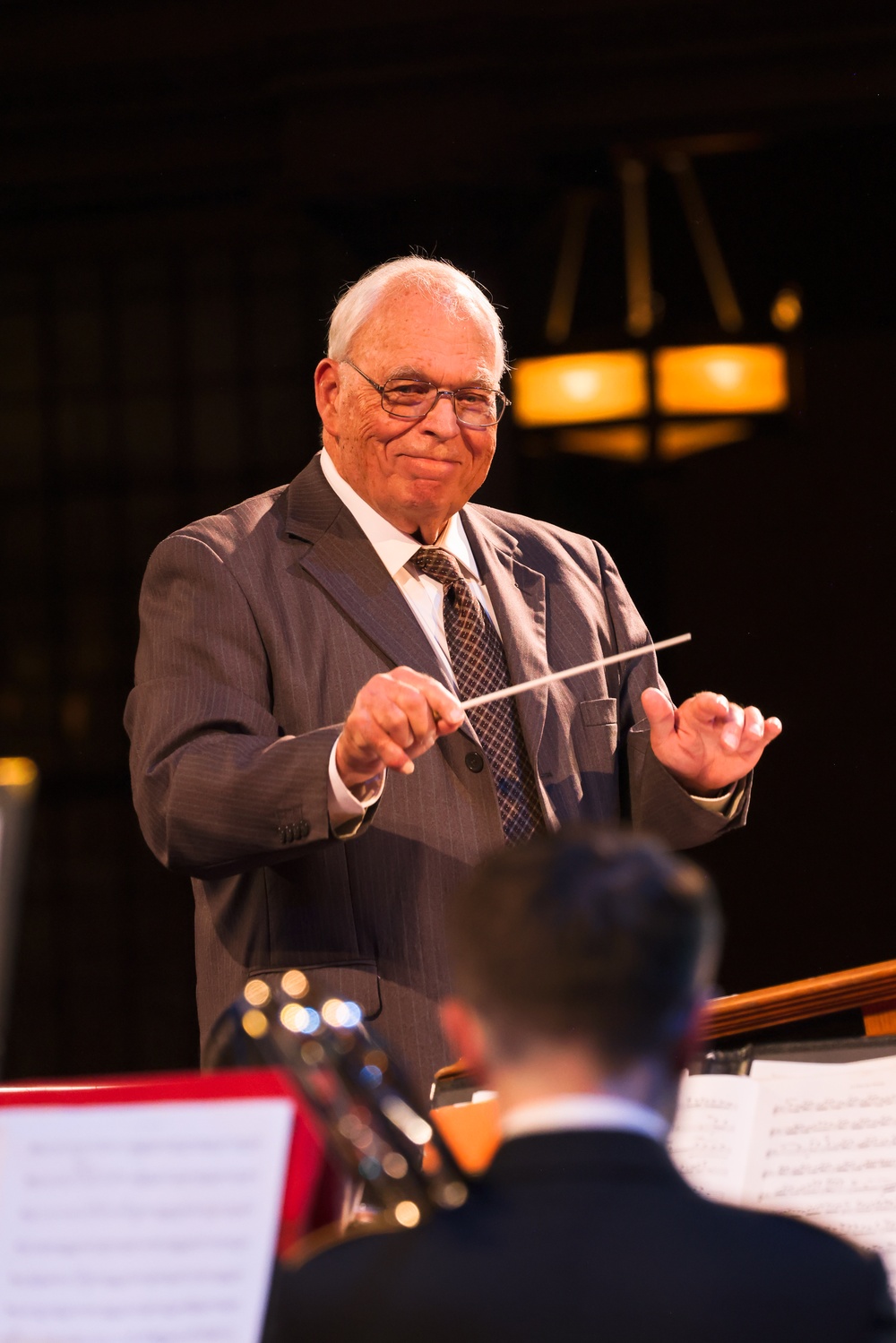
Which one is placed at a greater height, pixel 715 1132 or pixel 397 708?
pixel 397 708

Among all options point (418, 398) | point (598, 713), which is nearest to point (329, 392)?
point (418, 398)

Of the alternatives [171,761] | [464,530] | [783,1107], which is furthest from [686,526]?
[783,1107]

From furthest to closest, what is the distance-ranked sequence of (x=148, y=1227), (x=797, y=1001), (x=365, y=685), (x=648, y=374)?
(x=648, y=374) < (x=365, y=685) < (x=797, y=1001) < (x=148, y=1227)

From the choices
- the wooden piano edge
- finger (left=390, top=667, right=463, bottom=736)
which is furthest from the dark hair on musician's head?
finger (left=390, top=667, right=463, bottom=736)

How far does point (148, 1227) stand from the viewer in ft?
3.58

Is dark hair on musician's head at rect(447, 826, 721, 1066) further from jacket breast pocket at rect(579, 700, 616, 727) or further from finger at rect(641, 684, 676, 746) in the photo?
jacket breast pocket at rect(579, 700, 616, 727)

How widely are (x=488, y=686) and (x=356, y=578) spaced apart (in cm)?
23

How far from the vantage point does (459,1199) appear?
890 mm

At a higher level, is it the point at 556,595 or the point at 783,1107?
the point at 556,595

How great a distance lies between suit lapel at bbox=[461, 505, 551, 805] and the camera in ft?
7.54

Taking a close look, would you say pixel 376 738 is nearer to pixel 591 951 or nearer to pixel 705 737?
pixel 705 737

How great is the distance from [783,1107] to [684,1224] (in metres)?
0.54

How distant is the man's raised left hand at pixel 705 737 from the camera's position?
2090 millimetres

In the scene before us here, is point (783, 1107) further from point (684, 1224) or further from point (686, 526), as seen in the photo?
point (686, 526)
